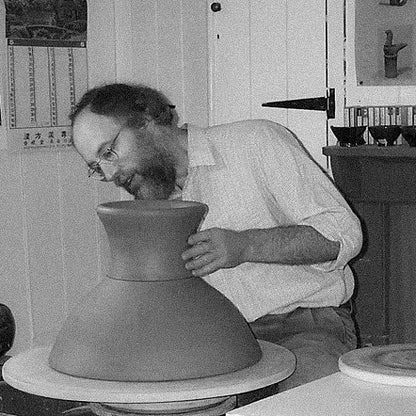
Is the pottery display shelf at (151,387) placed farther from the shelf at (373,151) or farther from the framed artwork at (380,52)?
the framed artwork at (380,52)

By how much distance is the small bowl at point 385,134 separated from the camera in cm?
332

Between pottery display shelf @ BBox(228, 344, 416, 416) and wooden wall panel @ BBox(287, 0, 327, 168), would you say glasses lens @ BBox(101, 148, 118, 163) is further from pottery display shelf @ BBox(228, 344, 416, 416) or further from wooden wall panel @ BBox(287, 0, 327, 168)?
wooden wall panel @ BBox(287, 0, 327, 168)

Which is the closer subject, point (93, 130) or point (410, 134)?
point (93, 130)

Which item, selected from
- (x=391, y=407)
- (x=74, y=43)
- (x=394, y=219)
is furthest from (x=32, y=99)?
(x=391, y=407)

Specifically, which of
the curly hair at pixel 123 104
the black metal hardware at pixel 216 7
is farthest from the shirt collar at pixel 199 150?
the black metal hardware at pixel 216 7

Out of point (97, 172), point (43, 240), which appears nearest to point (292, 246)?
point (97, 172)

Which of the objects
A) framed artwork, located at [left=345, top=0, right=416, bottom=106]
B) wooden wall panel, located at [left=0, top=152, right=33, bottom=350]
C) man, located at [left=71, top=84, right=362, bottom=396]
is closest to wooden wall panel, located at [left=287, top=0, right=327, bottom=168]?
framed artwork, located at [left=345, top=0, right=416, bottom=106]

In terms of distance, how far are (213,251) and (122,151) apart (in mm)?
498

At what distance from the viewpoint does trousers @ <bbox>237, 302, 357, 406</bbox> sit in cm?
218

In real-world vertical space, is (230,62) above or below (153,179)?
above

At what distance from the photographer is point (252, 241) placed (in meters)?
2.06

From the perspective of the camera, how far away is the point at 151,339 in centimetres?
164

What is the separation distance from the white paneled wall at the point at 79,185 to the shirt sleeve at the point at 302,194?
114cm

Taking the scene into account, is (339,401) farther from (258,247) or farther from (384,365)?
(258,247)
